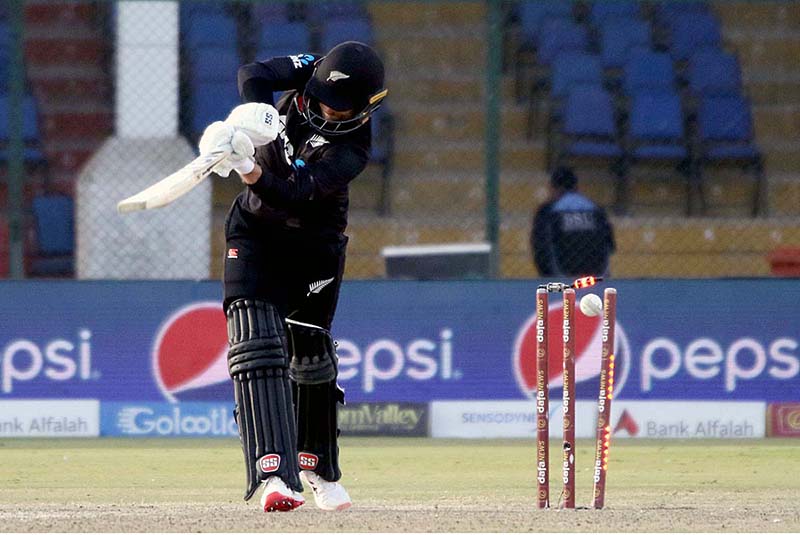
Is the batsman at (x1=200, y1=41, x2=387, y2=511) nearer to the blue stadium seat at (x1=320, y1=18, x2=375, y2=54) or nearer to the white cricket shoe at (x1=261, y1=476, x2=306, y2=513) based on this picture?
the white cricket shoe at (x1=261, y1=476, x2=306, y2=513)

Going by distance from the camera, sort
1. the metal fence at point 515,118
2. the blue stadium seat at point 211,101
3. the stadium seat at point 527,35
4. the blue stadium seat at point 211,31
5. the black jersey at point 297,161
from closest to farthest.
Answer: the black jersey at point 297,161, the metal fence at point 515,118, the blue stadium seat at point 211,101, the blue stadium seat at point 211,31, the stadium seat at point 527,35

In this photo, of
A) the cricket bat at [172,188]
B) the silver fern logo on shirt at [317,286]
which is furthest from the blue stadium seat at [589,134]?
the cricket bat at [172,188]

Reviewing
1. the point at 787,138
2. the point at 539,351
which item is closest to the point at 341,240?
the point at 539,351

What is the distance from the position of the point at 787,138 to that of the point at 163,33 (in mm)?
6170

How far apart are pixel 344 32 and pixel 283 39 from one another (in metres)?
0.71

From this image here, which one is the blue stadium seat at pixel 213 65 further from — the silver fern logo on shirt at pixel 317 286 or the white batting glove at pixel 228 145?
the white batting glove at pixel 228 145

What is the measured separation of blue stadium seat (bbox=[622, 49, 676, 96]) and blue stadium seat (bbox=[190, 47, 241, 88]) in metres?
3.73

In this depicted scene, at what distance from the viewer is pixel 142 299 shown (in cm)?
1033

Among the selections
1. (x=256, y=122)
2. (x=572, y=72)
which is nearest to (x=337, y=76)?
(x=256, y=122)

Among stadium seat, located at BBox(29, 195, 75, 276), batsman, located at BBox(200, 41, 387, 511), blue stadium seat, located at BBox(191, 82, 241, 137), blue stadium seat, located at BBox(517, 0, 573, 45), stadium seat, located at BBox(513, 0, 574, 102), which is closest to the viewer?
batsman, located at BBox(200, 41, 387, 511)

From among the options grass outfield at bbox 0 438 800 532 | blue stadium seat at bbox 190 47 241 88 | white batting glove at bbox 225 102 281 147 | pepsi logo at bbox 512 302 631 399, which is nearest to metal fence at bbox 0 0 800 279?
blue stadium seat at bbox 190 47 241 88

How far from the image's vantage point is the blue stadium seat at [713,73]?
1456cm

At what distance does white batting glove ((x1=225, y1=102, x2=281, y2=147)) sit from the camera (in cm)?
542

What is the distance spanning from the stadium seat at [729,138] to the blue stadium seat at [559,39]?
4.57ft
